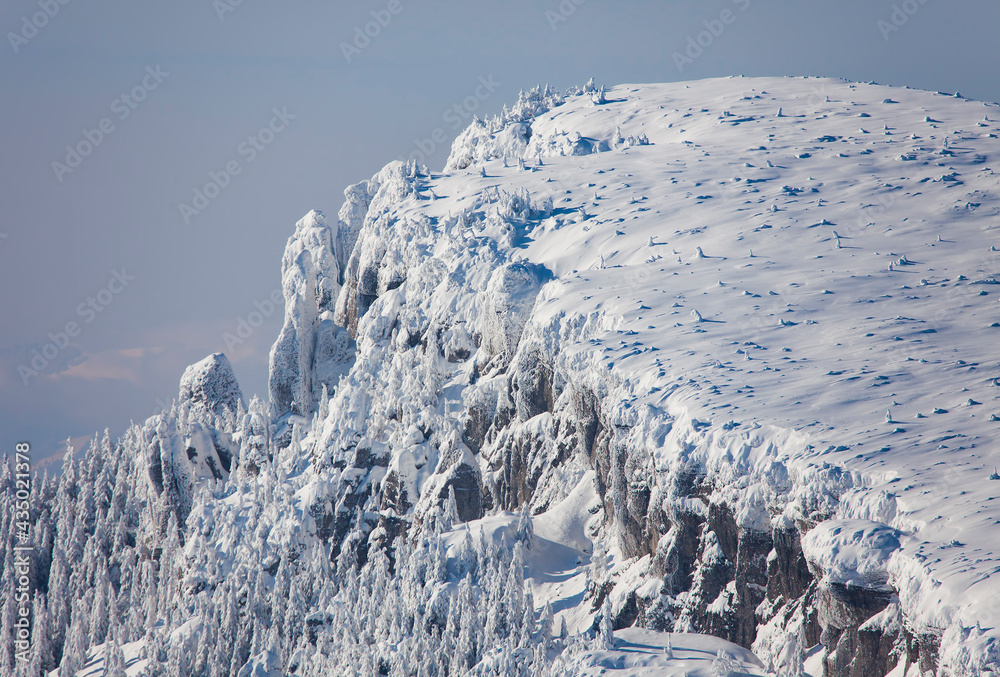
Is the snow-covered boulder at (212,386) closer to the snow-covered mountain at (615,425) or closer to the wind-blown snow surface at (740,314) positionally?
the snow-covered mountain at (615,425)

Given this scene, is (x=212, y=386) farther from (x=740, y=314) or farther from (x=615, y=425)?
(x=740, y=314)

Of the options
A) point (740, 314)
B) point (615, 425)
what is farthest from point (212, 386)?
point (740, 314)

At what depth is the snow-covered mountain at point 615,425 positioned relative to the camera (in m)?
42.3

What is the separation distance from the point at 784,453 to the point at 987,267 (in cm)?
2597

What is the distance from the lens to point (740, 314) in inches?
2244

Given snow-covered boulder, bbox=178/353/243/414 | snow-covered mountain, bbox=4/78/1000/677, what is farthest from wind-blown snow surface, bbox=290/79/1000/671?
snow-covered boulder, bbox=178/353/243/414

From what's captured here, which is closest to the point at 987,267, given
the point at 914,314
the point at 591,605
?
the point at 914,314

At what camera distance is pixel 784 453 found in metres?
44.4

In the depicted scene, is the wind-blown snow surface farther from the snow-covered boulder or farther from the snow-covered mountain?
the snow-covered boulder

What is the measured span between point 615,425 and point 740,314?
38.0 ft

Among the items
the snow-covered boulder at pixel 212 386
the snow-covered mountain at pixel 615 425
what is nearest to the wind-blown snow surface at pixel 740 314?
the snow-covered mountain at pixel 615 425

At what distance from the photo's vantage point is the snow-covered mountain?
42344mm

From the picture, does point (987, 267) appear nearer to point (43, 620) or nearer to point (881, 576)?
point (881, 576)

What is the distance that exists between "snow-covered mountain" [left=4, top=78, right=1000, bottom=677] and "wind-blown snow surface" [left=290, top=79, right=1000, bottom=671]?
0.23 metres
